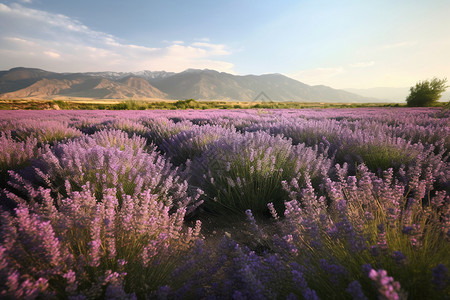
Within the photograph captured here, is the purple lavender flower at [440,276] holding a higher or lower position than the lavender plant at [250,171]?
higher

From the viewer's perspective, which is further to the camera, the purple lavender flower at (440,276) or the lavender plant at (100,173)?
the lavender plant at (100,173)

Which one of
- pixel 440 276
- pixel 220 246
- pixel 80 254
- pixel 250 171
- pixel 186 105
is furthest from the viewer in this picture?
pixel 186 105

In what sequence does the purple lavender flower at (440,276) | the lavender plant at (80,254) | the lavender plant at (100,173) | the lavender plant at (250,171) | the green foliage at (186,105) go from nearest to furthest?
1. the purple lavender flower at (440,276)
2. the lavender plant at (80,254)
3. the lavender plant at (100,173)
4. the lavender plant at (250,171)
5. the green foliage at (186,105)

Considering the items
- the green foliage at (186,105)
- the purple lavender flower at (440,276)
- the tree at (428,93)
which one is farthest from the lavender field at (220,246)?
the tree at (428,93)

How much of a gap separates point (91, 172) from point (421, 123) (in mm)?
7635

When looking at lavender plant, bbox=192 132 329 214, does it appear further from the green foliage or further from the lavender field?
A: the green foliage

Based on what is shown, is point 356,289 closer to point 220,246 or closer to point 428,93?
point 220,246

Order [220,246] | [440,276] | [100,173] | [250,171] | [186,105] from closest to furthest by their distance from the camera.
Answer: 1. [440,276]
2. [220,246]
3. [100,173]
4. [250,171]
5. [186,105]

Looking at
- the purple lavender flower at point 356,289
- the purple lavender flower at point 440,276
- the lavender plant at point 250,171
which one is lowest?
the lavender plant at point 250,171

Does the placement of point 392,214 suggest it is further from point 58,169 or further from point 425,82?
point 425,82

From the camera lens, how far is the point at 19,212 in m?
0.92

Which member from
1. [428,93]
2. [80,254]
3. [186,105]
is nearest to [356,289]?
[80,254]

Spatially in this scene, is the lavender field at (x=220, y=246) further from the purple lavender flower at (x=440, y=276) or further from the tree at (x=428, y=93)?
the tree at (x=428, y=93)

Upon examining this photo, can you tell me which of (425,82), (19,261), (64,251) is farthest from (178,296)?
(425,82)
